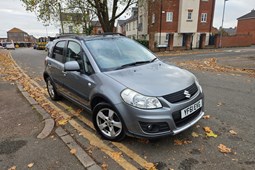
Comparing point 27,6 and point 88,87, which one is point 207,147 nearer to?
point 88,87

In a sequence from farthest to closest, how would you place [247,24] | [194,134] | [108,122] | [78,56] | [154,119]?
[247,24] → [78,56] → [194,134] → [108,122] → [154,119]

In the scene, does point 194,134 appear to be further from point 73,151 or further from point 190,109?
point 73,151

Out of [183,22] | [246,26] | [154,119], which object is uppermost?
[246,26]

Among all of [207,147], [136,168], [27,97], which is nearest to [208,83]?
[207,147]

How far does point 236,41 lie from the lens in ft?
103

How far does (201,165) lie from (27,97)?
538 centimetres

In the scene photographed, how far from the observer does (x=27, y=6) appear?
17.9m

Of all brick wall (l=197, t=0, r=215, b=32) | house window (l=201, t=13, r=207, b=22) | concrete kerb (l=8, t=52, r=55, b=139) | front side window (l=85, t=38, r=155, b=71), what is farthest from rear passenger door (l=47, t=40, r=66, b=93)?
house window (l=201, t=13, r=207, b=22)

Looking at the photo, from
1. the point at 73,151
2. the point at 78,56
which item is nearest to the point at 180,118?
the point at 73,151

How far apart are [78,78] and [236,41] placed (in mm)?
34136

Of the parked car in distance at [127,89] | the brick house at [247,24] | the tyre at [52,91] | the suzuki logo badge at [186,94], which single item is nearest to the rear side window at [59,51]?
Result: the parked car in distance at [127,89]

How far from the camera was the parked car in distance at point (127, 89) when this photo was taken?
276 cm

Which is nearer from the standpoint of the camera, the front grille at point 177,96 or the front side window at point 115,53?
the front grille at point 177,96

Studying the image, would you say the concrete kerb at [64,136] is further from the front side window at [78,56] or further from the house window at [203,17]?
the house window at [203,17]
